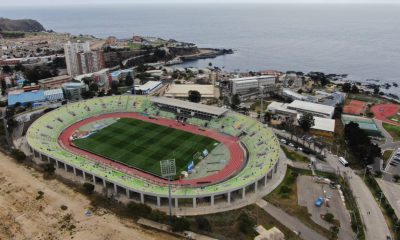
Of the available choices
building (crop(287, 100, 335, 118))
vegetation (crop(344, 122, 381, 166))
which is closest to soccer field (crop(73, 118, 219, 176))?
vegetation (crop(344, 122, 381, 166))

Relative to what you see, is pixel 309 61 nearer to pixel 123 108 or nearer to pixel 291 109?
pixel 291 109

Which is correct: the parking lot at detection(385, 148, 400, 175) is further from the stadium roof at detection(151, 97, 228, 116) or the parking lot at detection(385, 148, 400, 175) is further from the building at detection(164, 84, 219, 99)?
the building at detection(164, 84, 219, 99)

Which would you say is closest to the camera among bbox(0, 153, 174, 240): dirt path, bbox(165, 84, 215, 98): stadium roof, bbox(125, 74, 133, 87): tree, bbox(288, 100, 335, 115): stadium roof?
bbox(0, 153, 174, 240): dirt path

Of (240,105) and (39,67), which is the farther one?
(39,67)

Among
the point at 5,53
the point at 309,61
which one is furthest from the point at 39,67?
the point at 309,61

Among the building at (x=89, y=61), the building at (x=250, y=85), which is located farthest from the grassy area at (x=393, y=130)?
the building at (x=89, y=61)
